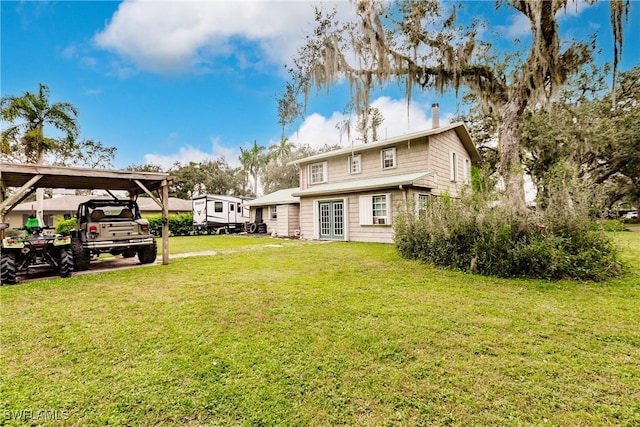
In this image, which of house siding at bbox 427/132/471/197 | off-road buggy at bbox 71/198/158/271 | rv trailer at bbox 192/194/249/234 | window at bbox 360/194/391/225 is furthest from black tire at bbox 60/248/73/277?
rv trailer at bbox 192/194/249/234

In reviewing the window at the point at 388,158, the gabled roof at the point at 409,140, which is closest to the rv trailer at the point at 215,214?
the gabled roof at the point at 409,140

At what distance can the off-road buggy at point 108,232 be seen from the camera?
6.71 meters

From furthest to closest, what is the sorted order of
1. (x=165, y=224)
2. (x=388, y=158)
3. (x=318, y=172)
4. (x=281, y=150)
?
1. (x=281, y=150)
2. (x=318, y=172)
3. (x=388, y=158)
4. (x=165, y=224)

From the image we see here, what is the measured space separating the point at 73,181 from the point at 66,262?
254cm

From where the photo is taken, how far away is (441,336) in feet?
9.96

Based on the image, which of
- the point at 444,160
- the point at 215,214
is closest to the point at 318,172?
the point at 444,160

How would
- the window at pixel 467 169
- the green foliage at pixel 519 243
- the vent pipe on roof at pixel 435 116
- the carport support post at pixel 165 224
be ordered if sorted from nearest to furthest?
the green foliage at pixel 519 243 → the carport support post at pixel 165 224 → the vent pipe on roof at pixel 435 116 → the window at pixel 467 169

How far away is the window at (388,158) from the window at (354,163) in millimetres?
1269

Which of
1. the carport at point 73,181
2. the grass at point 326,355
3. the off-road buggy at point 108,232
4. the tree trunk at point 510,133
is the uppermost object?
the tree trunk at point 510,133

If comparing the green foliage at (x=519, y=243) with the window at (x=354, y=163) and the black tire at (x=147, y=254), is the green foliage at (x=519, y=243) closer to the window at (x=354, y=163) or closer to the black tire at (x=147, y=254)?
the black tire at (x=147, y=254)

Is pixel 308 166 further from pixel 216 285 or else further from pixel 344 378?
pixel 344 378

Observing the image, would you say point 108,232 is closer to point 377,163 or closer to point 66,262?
point 66,262

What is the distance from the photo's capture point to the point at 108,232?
22.5 ft

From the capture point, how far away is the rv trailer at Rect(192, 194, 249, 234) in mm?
19531
